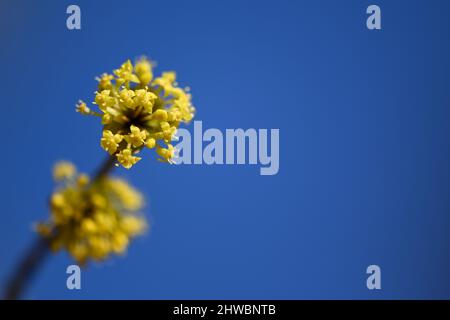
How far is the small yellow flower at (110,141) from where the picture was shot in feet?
4.30

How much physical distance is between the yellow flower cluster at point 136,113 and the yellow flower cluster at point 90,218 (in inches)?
4.2

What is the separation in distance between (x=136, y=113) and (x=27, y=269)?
0.62 metres

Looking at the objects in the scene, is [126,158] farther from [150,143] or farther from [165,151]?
[165,151]

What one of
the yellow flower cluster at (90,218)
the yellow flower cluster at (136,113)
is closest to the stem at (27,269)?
the yellow flower cluster at (90,218)

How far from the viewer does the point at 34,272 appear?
0.95 m

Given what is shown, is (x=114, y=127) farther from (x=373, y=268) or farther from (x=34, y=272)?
(x=373, y=268)

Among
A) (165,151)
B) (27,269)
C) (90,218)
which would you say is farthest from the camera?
(165,151)

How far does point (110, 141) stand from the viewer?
4.40ft

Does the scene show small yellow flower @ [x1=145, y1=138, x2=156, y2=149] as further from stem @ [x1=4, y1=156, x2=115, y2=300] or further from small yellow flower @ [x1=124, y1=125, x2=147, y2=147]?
stem @ [x1=4, y1=156, x2=115, y2=300]

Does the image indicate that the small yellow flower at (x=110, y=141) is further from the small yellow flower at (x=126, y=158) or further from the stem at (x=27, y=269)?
the stem at (x=27, y=269)

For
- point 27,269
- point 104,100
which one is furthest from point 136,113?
point 27,269

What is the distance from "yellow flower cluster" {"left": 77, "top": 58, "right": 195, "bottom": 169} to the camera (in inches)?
53.4

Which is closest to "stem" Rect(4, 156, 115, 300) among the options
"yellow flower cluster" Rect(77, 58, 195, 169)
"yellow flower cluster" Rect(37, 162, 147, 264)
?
"yellow flower cluster" Rect(37, 162, 147, 264)
